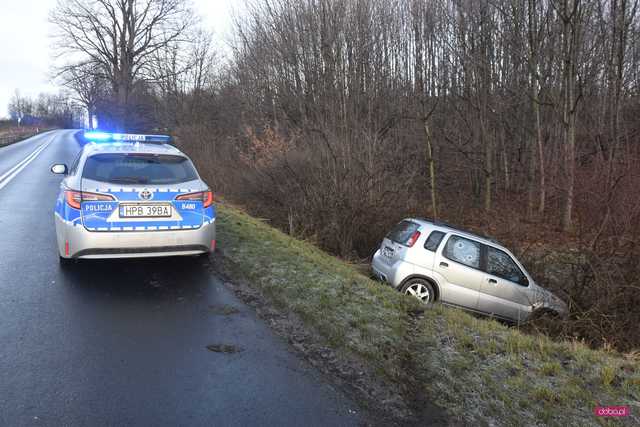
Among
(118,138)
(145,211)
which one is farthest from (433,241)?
(118,138)

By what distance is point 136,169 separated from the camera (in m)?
5.99

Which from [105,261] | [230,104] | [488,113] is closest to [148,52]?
[230,104]

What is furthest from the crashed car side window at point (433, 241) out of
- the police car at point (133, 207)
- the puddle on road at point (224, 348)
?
the puddle on road at point (224, 348)

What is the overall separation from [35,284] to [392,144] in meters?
10.9

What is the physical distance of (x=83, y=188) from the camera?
5.60 meters

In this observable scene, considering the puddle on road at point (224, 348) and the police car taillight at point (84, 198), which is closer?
Answer: the puddle on road at point (224, 348)

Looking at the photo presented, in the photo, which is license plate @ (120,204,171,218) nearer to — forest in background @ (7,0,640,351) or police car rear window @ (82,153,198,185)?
police car rear window @ (82,153,198,185)

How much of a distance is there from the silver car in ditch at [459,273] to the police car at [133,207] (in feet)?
11.0

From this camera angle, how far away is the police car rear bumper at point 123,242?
5.58m

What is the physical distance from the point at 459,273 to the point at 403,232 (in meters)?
1.17

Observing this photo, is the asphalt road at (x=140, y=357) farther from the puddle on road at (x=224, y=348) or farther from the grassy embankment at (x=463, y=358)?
the grassy embankment at (x=463, y=358)

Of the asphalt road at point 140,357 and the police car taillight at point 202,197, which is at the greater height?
the police car taillight at point 202,197

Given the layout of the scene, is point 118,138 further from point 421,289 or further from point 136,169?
point 421,289

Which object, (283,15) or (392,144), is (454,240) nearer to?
(392,144)
